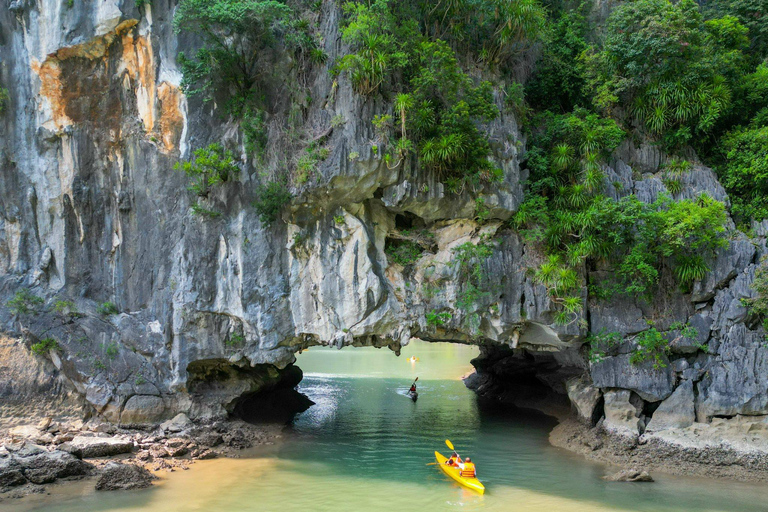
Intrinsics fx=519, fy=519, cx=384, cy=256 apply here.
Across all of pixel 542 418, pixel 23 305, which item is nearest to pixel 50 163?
pixel 23 305

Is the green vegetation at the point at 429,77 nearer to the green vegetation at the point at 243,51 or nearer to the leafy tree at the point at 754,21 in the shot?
the green vegetation at the point at 243,51

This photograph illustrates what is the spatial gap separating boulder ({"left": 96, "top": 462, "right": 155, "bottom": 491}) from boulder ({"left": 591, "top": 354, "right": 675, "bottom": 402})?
34.3 feet

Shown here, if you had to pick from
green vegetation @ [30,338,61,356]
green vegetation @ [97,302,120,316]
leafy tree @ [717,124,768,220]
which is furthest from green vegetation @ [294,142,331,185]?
leafy tree @ [717,124,768,220]

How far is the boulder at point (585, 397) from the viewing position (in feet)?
45.2

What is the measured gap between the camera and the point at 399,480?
1101 centimetres

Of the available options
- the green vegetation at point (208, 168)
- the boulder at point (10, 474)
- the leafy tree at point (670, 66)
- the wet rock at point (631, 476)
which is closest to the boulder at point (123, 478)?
the boulder at point (10, 474)

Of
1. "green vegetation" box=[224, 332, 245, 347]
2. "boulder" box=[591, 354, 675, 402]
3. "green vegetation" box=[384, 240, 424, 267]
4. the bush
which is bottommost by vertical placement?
"boulder" box=[591, 354, 675, 402]

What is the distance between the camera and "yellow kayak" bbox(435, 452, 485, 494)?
10.3 m

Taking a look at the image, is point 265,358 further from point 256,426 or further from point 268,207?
point 268,207

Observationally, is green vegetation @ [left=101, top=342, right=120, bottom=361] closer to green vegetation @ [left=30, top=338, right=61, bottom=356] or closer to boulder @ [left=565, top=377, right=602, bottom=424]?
green vegetation @ [left=30, top=338, right=61, bottom=356]

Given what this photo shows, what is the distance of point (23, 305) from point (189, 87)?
699 cm

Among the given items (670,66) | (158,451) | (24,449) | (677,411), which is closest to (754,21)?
(670,66)

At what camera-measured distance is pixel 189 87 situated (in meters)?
13.1

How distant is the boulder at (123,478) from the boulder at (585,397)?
1066cm
